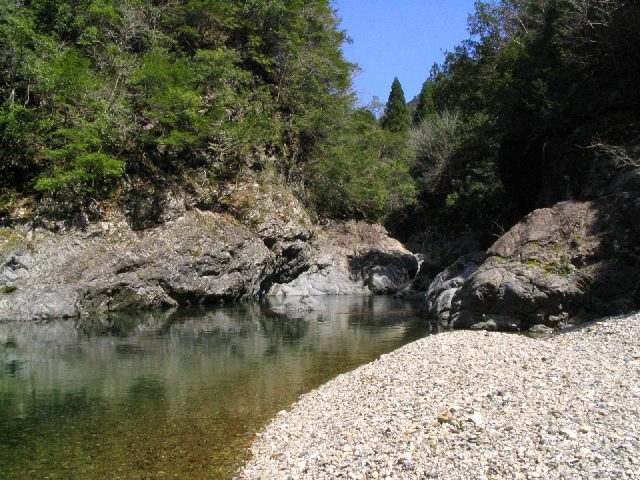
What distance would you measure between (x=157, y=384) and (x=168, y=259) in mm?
14951

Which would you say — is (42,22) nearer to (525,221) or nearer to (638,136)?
(525,221)

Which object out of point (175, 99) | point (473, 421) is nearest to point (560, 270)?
point (473, 421)

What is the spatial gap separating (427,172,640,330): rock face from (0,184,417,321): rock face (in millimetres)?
13625

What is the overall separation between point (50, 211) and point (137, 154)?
18.9 feet

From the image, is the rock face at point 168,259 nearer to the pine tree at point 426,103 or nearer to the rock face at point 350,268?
the rock face at point 350,268

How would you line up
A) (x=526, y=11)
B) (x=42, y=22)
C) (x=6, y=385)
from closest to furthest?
1. (x=6, y=385)
2. (x=42, y=22)
3. (x=526, y=11)

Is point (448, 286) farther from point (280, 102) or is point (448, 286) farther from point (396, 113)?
point (396, 113)

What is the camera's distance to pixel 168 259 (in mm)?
26781

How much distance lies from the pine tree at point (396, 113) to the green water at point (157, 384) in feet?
145

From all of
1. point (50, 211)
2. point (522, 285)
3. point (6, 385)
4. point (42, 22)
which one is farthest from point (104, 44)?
point (522, 285)

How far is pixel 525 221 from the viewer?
19.8 metres

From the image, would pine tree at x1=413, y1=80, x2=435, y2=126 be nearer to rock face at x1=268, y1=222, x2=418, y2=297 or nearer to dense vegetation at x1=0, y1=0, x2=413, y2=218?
dense vegetation at x1=0, y1=0, x2=413, y2=218

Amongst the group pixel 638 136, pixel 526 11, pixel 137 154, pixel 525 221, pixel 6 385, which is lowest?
pixel 6 385

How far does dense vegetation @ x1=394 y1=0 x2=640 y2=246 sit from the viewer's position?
21.6 meters
